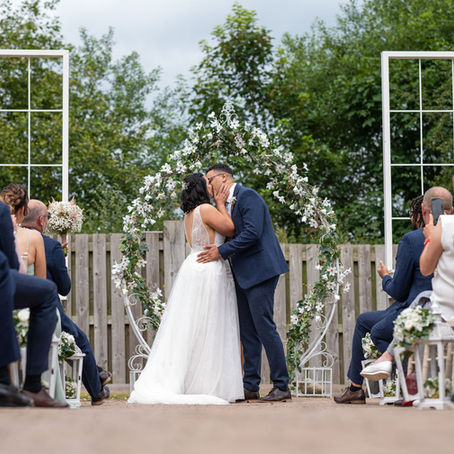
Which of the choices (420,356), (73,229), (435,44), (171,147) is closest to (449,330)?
(420,356)

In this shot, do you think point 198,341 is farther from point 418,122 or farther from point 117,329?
point 418,122

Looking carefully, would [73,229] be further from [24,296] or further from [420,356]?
[420,356]

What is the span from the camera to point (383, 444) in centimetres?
260

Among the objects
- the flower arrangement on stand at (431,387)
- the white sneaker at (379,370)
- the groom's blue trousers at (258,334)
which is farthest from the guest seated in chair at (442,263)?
the groom's blue trousers at (258,334)

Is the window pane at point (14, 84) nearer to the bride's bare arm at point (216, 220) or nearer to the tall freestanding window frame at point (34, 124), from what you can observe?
the tall freestanding window frame at point (34, 124)

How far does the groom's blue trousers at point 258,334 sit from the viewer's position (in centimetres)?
581

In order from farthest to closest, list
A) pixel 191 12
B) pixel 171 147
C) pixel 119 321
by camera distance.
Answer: pixel 191 12 < pixel 171 147 < pixel 119 321

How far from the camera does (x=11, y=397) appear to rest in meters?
3.76

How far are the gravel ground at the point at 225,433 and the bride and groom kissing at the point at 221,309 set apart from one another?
6.57 feet

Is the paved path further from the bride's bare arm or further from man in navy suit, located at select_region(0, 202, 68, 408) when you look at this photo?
the bride's bare arm

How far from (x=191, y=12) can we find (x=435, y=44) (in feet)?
19.6

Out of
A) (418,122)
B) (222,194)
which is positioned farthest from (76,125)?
(222,194)

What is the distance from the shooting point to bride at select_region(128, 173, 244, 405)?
559 centimetres

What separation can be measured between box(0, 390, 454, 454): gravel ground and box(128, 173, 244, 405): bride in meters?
1.97
